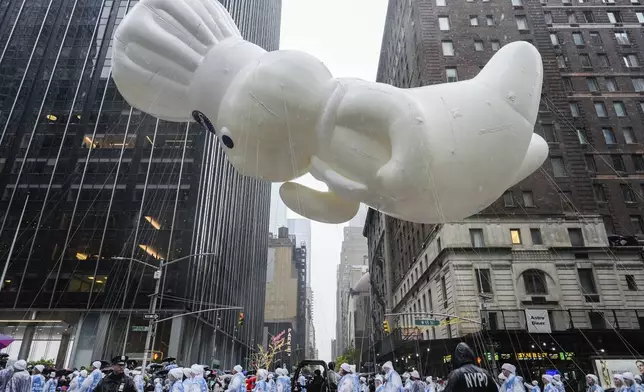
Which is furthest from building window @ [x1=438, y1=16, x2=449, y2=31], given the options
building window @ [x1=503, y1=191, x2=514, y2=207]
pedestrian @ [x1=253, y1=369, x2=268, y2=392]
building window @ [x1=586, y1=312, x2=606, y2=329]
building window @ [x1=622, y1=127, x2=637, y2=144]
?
pedestrian @ [x1=253, y1=369, x2=268, y2=392]

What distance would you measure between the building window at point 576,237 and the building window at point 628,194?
36.4 ft

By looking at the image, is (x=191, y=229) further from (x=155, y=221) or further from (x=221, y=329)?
(x=221, y=329)

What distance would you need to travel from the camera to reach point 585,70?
4166 cm

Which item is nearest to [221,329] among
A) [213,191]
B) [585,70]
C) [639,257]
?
[213,191]

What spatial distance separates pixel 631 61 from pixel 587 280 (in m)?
27.2

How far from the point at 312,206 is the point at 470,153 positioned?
167cm

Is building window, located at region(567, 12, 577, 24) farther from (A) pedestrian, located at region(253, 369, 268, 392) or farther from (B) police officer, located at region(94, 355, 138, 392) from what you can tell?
(B) police officer, located at region(94, 355, 138, 392)

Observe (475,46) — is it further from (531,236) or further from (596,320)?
(596,320)

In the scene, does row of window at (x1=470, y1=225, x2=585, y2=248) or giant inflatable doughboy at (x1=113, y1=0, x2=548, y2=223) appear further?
row of window at (x1=470, y1=225, x2=585, y2=248)

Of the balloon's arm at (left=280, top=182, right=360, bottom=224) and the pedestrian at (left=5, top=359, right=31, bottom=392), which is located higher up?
the balloon's arm at (left=280, top=182, right=360, bottom=224)

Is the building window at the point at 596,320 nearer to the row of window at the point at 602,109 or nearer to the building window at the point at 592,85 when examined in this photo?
the row of window at the point at 602,109

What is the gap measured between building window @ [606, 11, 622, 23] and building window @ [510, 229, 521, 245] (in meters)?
31.2

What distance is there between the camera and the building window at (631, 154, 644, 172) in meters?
37.5

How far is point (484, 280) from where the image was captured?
2777 cm
